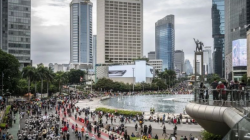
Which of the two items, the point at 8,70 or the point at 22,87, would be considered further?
the point at 22,87

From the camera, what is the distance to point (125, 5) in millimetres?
170500

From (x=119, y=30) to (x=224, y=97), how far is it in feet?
522

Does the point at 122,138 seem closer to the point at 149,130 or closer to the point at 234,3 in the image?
the point at 149,130

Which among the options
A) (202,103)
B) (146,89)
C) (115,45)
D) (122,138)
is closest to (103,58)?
(115,45)

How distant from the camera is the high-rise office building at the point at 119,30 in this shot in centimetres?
16550

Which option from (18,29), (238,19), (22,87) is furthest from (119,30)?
(22,87)

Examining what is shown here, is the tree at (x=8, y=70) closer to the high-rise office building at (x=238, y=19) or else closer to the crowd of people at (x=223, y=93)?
the crowd of people at (x=223, y=93)

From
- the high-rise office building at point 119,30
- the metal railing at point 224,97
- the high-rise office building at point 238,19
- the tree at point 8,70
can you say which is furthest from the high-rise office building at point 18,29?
the high-rise office building at point 238,19

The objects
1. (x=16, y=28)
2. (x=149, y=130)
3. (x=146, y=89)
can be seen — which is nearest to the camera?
(x=149, y=130)

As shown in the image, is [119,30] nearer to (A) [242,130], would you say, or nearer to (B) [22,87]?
(B) [22,87]

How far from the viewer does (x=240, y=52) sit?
108 metres

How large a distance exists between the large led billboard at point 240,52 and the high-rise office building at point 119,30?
2886 inches

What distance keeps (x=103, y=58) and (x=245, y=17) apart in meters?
82.5

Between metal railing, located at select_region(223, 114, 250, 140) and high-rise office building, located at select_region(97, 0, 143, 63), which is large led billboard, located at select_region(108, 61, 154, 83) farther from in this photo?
metal railing, located at select_region(223, 114, 250, 140)
